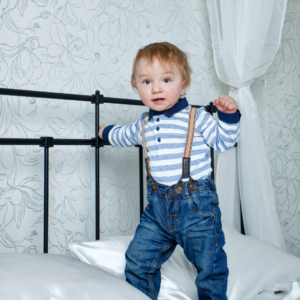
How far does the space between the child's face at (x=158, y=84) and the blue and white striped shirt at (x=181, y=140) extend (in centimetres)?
5

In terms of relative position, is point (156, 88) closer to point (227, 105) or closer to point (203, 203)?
point (227, 105)

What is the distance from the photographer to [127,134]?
1071 millimetres

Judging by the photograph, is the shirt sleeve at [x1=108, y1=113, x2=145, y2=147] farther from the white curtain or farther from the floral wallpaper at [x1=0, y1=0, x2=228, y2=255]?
the white curtain

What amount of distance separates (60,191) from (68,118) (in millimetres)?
273

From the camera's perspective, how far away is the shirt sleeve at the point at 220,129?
0.90 metres

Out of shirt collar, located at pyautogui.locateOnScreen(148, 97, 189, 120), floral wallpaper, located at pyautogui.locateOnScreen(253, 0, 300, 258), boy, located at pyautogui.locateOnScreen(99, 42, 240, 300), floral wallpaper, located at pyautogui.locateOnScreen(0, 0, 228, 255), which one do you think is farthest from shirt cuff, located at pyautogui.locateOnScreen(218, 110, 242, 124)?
→ floral wallpaper, located at pyautogui.locateOnScreen(253, 0, 300, 258)

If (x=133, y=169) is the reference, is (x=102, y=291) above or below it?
below

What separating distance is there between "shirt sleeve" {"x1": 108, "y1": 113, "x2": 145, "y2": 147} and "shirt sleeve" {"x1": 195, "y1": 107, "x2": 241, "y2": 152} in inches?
7.8

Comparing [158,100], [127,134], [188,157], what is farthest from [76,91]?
[188,157]

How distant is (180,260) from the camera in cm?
101

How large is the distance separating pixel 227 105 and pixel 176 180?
0.79 feet

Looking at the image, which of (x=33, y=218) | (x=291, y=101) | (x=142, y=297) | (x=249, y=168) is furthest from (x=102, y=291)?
(x=291, y=101)

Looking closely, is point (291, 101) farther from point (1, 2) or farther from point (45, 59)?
point (1, 2)

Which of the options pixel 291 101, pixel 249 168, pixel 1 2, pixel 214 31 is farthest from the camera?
pixel 291 101
